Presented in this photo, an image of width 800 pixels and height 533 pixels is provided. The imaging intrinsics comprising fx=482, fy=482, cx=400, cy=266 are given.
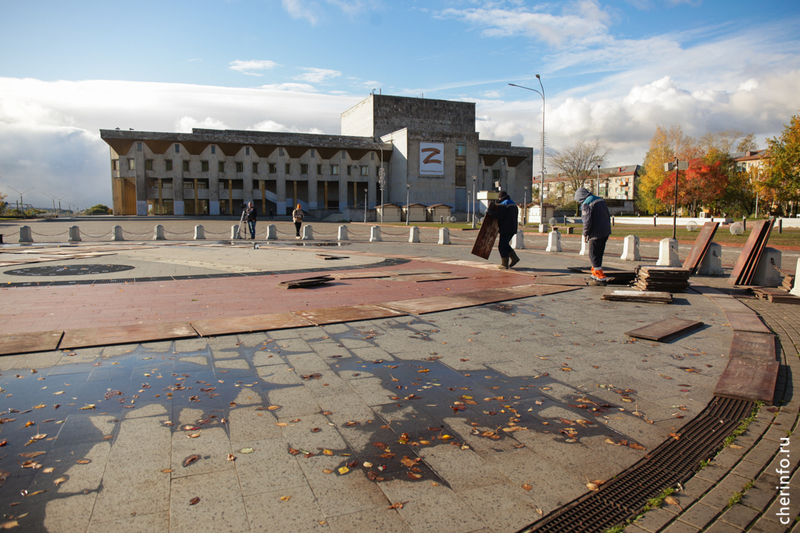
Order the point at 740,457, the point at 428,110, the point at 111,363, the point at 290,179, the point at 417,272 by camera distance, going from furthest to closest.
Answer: the point at 428,110, the point at 290,179, the point at 417,272, the point at 111,363, the point at 740,457

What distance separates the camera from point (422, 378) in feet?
15.1

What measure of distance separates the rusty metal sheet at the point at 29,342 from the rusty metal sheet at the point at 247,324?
1.54 metres

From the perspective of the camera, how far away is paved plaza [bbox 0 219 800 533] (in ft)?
8.46

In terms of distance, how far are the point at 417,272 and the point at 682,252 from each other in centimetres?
1452

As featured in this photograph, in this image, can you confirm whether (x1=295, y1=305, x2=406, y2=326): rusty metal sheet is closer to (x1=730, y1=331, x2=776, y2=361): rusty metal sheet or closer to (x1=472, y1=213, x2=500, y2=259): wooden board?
(x1=730, y1=331, x2=776, y2=361): rusty metal sheet

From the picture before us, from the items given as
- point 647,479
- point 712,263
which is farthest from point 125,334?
point 712,263

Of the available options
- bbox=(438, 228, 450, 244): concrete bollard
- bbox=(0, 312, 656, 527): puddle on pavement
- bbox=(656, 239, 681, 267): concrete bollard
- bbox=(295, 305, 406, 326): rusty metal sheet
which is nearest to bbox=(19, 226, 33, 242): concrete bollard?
bbox=(438, 228, 450, 244): concrete bollard

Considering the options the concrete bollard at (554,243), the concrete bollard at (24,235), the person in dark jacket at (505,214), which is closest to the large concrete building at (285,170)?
the concrete bollard at (24,235)

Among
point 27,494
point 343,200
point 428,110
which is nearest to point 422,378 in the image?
point 27,494

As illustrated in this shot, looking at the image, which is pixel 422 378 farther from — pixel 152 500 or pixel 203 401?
pixel 152 500

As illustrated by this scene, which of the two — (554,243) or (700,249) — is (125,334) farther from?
(554,243)

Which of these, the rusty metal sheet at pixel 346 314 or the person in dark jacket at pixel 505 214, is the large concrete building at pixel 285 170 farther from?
the rusty metal sheet at pixel 346 314

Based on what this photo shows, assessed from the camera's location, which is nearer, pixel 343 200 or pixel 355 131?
pixel 343 200

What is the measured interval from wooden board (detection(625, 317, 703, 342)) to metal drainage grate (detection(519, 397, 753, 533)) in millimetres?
2181
